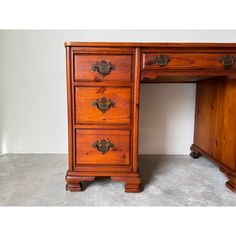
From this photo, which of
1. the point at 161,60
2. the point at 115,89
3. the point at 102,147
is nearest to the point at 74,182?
the point at 102,147

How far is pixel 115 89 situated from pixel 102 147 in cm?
32

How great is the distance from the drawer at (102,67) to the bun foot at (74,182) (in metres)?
0.52

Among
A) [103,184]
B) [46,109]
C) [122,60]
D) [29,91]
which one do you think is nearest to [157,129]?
[103,184]

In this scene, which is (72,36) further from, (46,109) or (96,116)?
(96,116)

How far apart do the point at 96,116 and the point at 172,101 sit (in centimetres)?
85

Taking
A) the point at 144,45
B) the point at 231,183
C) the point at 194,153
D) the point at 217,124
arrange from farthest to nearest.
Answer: the point at 194,153 < the point at 217,124 < the point at 231,183 < the point at 144,45

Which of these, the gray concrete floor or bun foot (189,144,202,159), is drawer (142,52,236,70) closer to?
the gray concrete floor

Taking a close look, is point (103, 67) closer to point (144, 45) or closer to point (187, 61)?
point (144, 45)

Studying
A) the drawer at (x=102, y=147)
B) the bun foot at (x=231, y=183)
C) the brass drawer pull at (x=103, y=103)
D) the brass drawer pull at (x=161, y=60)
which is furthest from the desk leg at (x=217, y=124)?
the brass drawer pull at (x=103, y=103)

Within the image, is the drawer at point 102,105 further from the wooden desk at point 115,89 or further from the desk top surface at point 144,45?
the desk top surface at point 144,45

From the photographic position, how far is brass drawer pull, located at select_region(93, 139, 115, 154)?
1.01 m

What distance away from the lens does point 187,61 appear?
96 centimetres

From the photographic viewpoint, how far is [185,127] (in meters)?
1.62

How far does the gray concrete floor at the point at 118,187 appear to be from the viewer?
36.0 inches
